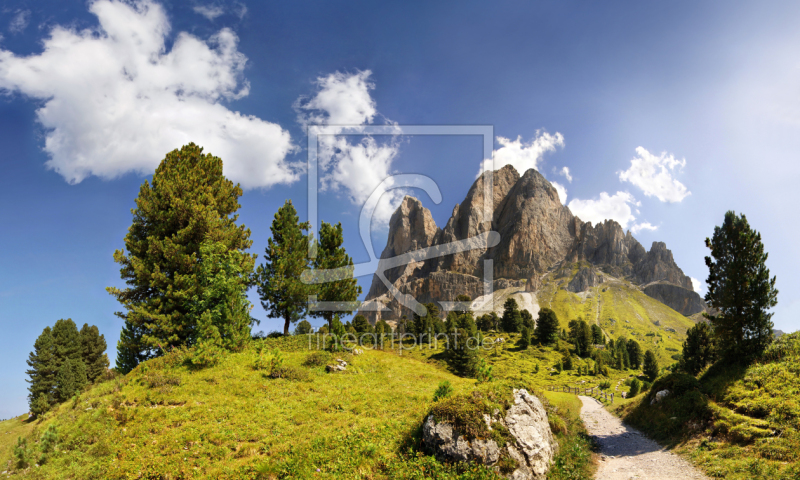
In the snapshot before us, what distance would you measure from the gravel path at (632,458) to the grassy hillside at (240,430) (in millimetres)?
1929

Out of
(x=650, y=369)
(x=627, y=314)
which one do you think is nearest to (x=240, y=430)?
(x=650, y=369)

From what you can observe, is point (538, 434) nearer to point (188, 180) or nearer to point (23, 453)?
point (23, 453)

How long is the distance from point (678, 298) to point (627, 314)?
5406 centimetres

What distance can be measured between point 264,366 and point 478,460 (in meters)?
15.8

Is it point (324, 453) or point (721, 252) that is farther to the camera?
point (721, 252)

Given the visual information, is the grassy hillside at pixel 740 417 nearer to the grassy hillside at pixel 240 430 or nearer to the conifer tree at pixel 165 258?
the grassy hillside at pixel 240 430

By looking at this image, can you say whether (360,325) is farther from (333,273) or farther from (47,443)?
(47,443)

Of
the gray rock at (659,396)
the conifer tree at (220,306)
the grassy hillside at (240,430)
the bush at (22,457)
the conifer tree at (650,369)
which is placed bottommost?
the conifer tree at (650,369)

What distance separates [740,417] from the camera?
17141 mm

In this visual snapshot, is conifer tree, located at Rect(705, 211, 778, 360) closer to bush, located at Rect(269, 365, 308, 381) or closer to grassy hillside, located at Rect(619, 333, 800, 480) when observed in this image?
grassy hillside, located at Rect(619, 333, 800, 480)

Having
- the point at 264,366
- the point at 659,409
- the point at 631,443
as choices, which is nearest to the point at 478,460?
the point at 264,366

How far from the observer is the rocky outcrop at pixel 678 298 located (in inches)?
7495

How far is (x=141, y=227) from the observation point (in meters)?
24.8

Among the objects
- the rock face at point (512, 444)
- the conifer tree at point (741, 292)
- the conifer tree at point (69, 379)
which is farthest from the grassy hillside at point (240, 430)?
the conifer tree at point (69, 379)
